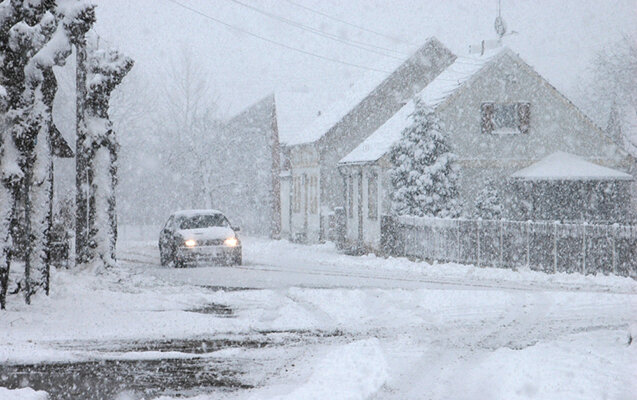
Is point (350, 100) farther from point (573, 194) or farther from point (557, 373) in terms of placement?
point (557, 373)

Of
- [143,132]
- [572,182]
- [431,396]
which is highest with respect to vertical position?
[143,132]

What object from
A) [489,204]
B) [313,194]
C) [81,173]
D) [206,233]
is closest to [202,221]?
[206,233]

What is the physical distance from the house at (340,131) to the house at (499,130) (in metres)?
6.39

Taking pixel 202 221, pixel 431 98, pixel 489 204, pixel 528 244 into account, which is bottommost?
pixel 528 244

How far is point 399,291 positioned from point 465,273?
6.03m

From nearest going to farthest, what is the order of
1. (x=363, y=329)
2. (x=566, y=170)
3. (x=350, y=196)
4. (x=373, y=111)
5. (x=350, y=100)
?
(x=363, y=329)
(x=566, y=170)
(x=350, y=196)
(x=373, y=111)
(x=350, y=100)

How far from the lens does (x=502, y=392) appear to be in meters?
7.58

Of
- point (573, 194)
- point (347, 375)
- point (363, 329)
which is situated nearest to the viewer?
point (347, 375)

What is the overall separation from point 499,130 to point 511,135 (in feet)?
1.71

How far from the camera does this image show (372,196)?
34656 millimetres

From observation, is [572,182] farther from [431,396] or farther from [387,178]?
[431,396]

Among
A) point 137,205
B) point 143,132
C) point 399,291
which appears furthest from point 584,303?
point 143,132

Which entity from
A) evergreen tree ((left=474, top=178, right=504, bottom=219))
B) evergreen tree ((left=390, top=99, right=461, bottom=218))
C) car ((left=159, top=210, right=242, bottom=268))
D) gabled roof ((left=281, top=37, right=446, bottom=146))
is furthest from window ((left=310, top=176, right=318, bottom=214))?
car ((left=159, top=210, right=242, bottom=268))

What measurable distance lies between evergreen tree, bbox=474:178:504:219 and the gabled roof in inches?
457
